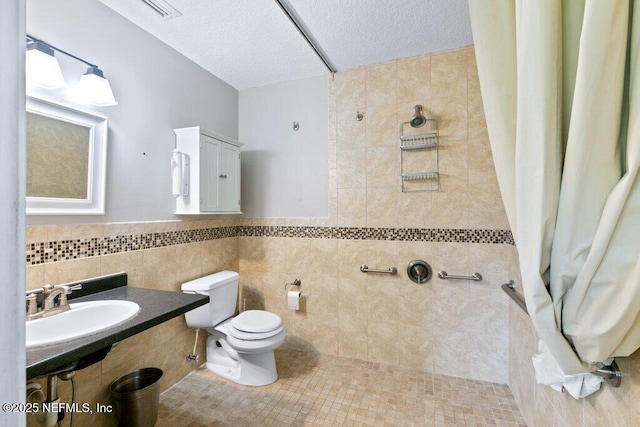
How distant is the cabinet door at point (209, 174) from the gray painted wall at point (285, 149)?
1.58ft

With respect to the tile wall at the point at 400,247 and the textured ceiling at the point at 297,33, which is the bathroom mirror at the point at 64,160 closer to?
the textured ceiling at the point at 297,33

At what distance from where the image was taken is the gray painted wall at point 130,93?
4.68ft

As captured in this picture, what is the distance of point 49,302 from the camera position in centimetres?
A: 124

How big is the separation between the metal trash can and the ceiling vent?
2140 millimetres

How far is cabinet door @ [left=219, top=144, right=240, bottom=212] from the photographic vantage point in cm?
229

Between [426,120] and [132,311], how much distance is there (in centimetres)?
220

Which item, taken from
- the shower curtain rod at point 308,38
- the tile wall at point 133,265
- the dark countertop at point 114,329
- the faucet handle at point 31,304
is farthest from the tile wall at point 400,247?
the faucet handle at point 31,304

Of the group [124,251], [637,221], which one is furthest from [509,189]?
[124,251]

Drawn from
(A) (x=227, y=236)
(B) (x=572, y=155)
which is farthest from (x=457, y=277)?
(A) (x=227, y=236)

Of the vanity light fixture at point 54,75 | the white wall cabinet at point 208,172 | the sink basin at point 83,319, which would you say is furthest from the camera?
the white wall cabinet at point 208,172

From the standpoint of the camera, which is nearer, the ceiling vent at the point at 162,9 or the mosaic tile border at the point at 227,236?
the mosaic tile border at the point at 227,236

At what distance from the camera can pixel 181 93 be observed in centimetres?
212

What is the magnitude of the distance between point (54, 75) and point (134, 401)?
168cm

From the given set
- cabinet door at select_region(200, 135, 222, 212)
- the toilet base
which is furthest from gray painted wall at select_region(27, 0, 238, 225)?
the toilet base
